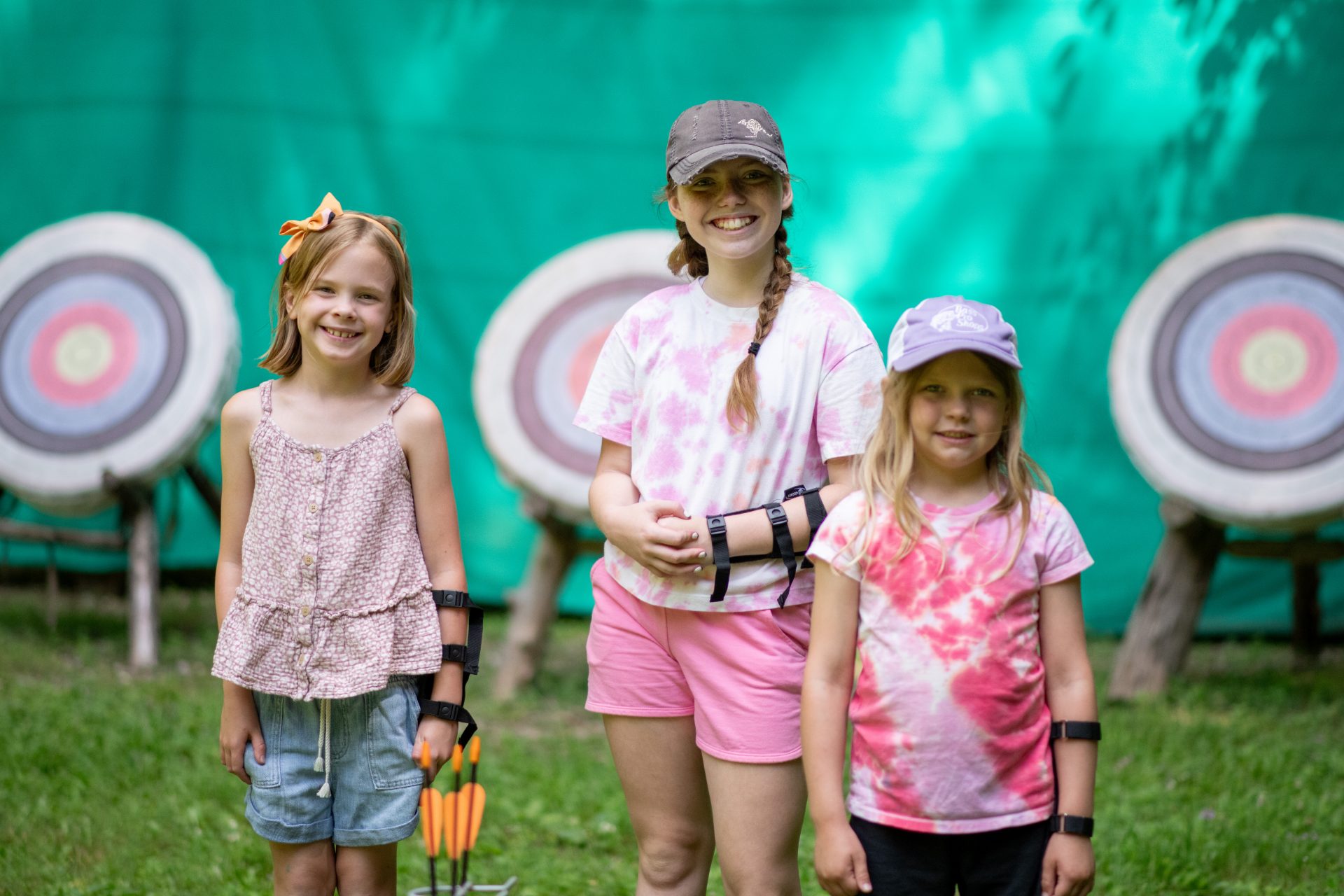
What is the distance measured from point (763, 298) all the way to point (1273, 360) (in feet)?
9.82

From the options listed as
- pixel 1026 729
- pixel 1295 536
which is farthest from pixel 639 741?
pixel 1295 536

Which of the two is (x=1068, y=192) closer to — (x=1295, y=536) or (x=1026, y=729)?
(x=1295, y=536)

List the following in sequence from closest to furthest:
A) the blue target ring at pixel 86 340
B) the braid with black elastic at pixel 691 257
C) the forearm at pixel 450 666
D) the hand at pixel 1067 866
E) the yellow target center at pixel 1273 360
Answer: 1. the hand at pixel 1067 866
2. the forearm at pixel 450 666
3. the braid with black elastic at pixel 691 257
4. the yellow target center at pixel 1273 360
5. the blue target ring at pixel 86 340

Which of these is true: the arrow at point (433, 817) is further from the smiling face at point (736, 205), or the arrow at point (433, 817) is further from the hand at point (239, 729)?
the smiling face at point (736, 205)

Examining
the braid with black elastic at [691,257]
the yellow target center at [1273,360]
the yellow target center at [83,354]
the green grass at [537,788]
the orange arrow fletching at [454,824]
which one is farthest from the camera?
the yellow target center at [83,354]

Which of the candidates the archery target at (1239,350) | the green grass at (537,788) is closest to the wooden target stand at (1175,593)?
the green grass at (537,788)

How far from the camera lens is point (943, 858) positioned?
165cm

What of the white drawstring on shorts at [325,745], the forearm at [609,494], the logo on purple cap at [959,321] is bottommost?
the white drawstring on shorts at [325,745]

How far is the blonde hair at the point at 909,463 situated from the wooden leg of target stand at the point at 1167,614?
2760mm

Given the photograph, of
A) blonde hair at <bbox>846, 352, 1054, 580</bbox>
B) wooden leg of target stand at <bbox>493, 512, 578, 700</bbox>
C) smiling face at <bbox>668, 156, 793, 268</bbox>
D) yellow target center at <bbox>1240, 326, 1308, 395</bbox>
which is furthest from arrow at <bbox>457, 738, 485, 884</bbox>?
yellow target center at <bbox>1240, 326, 1308, 395</bbox>

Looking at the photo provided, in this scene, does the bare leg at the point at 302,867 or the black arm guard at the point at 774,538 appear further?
the bare leg at the point at 302,867

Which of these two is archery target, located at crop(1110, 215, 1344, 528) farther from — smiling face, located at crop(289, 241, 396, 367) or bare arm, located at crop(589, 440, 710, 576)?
smiling face, located at crop(289, 241, 396, 367)

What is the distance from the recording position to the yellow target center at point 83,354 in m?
4.64

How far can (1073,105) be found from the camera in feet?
16.6
